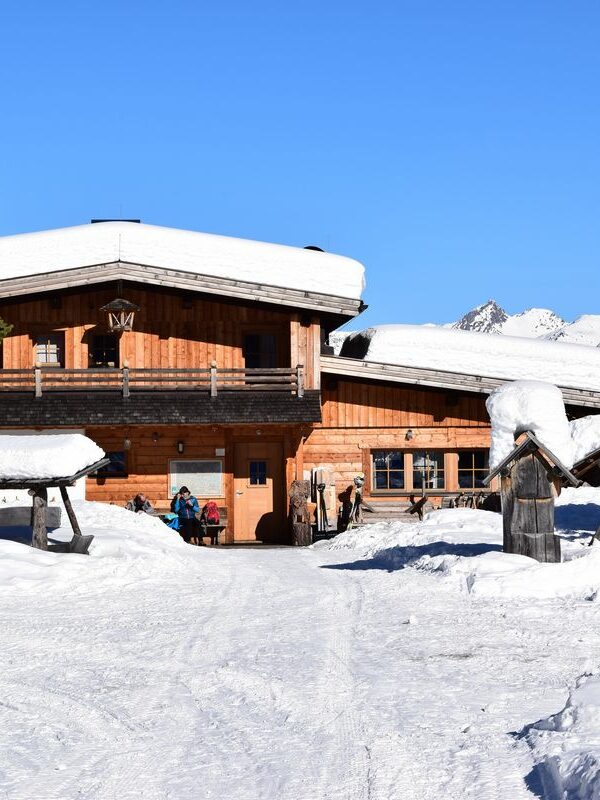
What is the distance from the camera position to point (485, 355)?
27.1m

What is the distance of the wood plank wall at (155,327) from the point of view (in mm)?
26266

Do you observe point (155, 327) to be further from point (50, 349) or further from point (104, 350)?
point (50, 349)

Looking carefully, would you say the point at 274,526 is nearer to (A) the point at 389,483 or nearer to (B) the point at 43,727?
(A) the point at 389,483

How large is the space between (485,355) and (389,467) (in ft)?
12.6

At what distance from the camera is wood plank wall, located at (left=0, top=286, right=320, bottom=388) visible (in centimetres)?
2627

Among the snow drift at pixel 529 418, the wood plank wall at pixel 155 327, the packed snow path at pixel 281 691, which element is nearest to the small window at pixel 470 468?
the wood plank wall at pixel 155 327

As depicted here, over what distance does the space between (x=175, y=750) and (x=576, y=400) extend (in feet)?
69.1

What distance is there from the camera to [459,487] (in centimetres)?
2616

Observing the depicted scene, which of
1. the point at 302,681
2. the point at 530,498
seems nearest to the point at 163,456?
the point at 530,498

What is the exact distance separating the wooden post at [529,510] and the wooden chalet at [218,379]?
10.8 metres

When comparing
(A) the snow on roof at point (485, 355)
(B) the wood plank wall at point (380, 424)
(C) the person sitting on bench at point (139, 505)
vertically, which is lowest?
(C) the person sitting on bench at point (139, 505)

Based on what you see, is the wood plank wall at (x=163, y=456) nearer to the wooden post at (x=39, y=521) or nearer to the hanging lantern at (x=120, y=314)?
the hanging lantern at (x=120, y=314)

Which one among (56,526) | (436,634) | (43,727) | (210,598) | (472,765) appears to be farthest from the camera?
(56,526)

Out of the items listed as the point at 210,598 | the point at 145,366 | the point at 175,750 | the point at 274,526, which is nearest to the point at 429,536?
the point at 210,598
